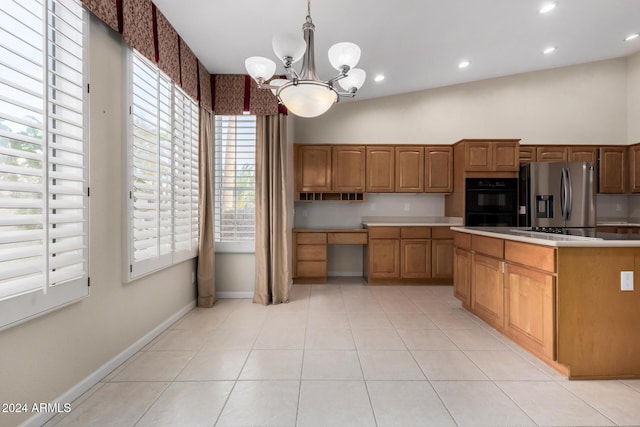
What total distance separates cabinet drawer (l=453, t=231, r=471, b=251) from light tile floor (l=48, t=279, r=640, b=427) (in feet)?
2.55

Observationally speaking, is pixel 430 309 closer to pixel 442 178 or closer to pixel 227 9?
pixel 442 178

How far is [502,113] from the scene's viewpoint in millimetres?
4895

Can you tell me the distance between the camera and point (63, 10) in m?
1.62

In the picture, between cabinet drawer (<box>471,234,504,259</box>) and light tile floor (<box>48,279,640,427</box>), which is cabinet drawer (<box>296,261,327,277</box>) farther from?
cabinet drawer (<box>471,234,504,259</box>)

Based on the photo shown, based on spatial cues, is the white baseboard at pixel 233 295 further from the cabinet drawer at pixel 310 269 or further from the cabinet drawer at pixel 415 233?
the cabinet drawer at pixel 415 233

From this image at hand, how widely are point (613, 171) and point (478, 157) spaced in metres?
2.36

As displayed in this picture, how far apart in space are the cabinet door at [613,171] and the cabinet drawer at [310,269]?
15.5 ft

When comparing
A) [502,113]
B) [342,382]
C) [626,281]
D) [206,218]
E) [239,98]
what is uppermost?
[502,113]

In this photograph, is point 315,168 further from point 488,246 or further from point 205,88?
point 488,246

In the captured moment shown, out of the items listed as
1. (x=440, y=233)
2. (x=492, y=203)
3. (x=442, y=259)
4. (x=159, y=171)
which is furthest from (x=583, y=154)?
(x=159, y=171)

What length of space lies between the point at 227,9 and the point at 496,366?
139 inches

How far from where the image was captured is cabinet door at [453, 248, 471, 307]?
3110 mm

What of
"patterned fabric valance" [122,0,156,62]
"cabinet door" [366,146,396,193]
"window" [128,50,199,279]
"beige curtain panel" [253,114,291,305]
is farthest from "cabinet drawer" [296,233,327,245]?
"patterned fabric valance" [122,0,156,62]

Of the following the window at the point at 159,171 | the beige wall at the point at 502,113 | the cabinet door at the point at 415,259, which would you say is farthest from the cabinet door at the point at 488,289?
the window at the point at 159,171
